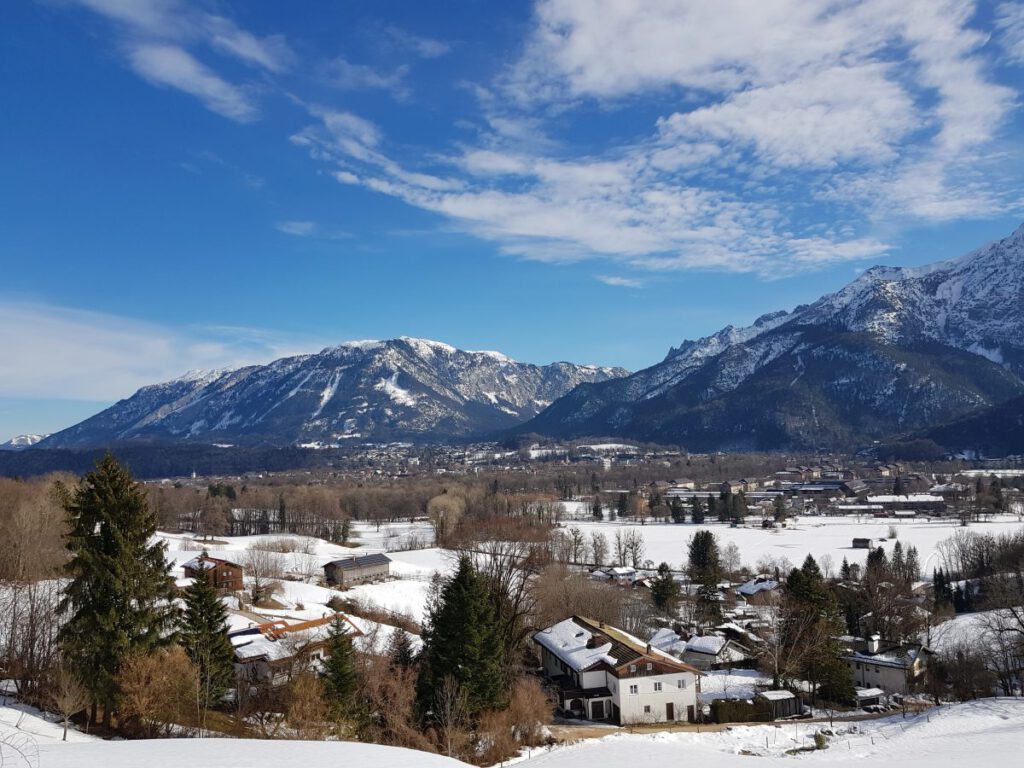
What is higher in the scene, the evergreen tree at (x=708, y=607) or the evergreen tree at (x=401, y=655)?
the evergreen tree at (x=401, y=655)

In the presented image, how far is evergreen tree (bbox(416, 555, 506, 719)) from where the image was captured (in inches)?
971

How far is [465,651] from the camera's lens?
24.9 m

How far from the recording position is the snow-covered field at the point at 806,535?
8044 cm

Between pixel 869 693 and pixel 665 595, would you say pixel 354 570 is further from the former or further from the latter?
pixel 869 693

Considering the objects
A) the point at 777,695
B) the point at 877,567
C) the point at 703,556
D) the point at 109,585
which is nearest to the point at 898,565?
the point at 877,567

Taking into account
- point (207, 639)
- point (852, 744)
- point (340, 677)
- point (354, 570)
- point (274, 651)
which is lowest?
point (852, 744)

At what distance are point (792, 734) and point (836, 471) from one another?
183 m

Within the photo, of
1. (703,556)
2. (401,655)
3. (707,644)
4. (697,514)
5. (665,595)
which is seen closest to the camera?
(401,655)

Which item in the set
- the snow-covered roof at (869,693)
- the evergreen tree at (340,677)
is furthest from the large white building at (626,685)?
the evergreen tree at (340,677)

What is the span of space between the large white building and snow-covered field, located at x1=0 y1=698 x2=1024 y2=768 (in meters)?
2.97

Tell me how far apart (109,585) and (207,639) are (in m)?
6.62

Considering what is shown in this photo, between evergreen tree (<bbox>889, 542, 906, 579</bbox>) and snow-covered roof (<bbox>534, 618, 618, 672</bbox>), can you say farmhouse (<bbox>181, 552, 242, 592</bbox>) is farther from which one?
evergreen tree (<bbox>889, 542, 906, 579</bbox>)

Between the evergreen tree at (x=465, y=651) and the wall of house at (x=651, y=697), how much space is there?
706 centimetres

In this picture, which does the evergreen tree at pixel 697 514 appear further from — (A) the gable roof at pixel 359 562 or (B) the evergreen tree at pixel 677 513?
(A) the gable roof at pixel 359 562
